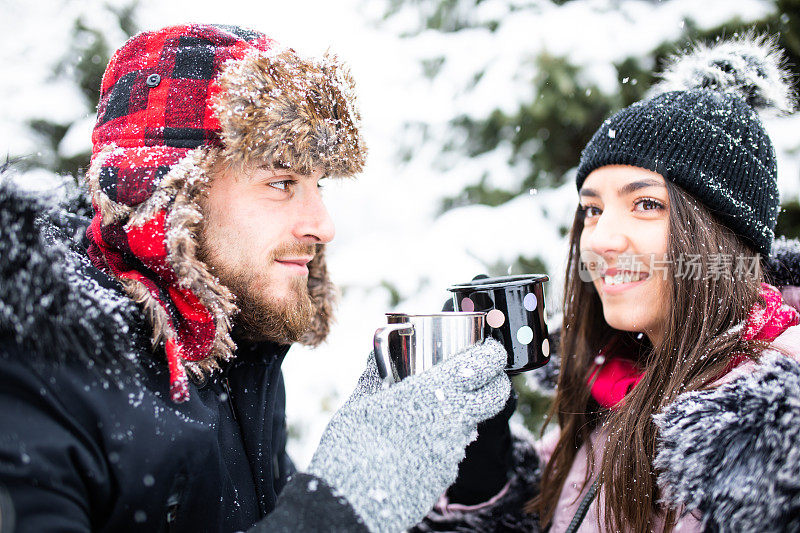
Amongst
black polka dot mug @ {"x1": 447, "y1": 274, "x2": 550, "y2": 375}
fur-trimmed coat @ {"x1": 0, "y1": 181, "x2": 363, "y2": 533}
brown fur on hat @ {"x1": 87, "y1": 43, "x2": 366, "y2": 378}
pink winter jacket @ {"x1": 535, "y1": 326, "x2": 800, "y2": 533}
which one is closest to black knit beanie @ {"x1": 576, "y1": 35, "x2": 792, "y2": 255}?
pink winter jacket @ {"x1": 535, "y1": 326, "x2": 800, "y2": 533}

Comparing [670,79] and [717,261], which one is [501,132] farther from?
[717,261]

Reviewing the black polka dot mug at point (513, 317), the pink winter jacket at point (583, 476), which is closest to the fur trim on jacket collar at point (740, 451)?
the pink winter jacket at point (583, 476)

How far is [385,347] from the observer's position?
145cm

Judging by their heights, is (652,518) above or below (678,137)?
below

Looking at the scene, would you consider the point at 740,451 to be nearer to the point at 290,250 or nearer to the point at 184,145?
the point at 290,250

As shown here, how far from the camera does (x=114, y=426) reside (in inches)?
47.8

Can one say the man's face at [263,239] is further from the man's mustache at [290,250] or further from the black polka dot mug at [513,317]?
the black polka dot mug at [513,317]

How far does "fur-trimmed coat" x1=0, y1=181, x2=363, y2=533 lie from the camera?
1082 millimetres

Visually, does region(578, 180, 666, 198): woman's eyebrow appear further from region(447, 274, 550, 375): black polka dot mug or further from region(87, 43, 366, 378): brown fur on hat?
region(87, 43, 366, 378): brown fur on hat

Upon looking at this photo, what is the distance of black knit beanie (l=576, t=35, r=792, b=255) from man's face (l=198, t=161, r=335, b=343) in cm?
106

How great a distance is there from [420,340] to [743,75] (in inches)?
64.6

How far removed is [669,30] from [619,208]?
7.03ft

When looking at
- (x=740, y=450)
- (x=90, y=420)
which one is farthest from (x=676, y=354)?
(x=90, y=420)

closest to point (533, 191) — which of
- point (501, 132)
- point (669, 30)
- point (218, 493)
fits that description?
point (501, 132)
